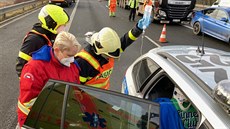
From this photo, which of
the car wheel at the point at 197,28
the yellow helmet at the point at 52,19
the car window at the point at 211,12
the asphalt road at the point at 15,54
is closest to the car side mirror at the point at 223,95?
the asphalt road at the point at 15,54

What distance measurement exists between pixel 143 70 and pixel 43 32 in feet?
4.16

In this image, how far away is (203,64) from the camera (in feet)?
8.43

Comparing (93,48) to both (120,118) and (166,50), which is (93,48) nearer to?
(166,50)

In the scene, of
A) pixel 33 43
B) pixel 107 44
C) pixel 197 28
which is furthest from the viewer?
pixel 197 28

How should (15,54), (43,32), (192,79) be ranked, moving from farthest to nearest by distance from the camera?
(15,54), (43,32), (192,79)

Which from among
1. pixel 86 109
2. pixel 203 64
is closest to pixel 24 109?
pixel 86 109

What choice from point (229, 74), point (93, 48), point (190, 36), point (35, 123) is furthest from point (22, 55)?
point (190, 36)

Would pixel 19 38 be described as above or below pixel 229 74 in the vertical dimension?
below

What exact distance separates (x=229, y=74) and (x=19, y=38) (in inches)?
372

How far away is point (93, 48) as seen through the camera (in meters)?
3.04

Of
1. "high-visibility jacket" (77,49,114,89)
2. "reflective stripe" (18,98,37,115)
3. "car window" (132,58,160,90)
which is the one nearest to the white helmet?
"car window" (132,58,160,90)

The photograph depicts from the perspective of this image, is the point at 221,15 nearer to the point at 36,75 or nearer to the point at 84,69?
the point at 84,69

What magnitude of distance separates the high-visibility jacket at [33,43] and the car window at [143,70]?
113 centimetres

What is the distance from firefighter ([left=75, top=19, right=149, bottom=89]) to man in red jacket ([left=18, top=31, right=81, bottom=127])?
15.4 inches
